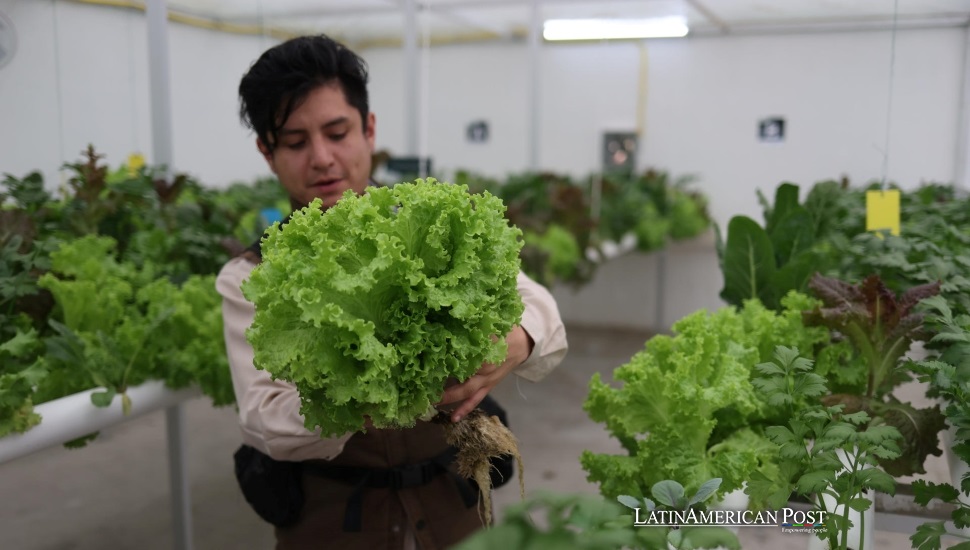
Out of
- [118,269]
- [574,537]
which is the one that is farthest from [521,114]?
[574,537]

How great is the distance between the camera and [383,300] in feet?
2.95

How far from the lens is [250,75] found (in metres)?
1.30

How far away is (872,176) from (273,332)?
3819 millimetres

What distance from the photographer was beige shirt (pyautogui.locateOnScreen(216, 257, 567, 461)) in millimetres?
1090

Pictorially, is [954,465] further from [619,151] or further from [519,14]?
[619,151]

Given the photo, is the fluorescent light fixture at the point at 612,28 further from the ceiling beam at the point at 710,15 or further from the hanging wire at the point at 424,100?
the hanging wire at the point at 424,100

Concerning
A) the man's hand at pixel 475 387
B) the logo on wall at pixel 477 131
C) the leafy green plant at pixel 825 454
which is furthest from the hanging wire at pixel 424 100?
the leafy green plant at pixel 825 454

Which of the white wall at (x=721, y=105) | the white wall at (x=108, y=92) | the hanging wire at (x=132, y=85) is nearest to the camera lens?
the white wall at (x=108, y=92)

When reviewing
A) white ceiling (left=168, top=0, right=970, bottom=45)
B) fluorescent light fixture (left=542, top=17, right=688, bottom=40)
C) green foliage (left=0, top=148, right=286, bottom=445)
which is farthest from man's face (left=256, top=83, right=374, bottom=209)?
fluorescent light fixture (left=542, top=17, right=688, bottom=40)

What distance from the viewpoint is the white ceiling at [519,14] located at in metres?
3.01

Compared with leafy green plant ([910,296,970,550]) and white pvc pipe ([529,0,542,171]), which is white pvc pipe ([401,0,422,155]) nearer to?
white pvc pipe ([529,0,542,171])

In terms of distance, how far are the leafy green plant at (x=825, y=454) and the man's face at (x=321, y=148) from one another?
0.76m

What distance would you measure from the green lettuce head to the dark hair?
1.41 feet

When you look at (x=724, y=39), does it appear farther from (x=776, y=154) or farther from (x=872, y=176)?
(x=872, y=176)
